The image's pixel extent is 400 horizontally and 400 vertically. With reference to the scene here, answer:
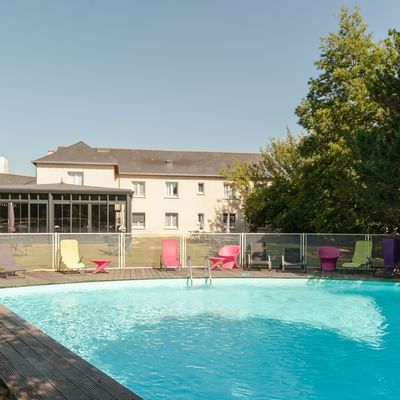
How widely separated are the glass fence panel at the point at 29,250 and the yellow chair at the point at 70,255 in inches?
22.4

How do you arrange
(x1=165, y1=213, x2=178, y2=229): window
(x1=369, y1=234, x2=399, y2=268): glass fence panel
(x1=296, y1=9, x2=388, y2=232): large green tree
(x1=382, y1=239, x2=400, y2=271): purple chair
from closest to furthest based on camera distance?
(x1=382, y1=239, x2=400, y2=271): purple chair, (x1=369, y1=234, x2=399, y2=268): glass fence panel, (x1=296, y1=9, x2=388, y2=232): large green tree, (x1=165, y1=213, x2=178, y2=229): window

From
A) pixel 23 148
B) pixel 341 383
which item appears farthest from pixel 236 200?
pixel 341 383

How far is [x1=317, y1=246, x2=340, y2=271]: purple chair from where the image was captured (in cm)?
1633

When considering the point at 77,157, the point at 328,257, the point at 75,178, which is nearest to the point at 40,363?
the point at 328,257

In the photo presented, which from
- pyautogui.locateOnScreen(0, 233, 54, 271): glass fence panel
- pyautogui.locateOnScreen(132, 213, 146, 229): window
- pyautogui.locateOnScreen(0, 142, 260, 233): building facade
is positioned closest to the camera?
pyautogui.locateOnScreen(0, 233, 54, 271): glass fence panel

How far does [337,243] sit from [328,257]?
0.72 m

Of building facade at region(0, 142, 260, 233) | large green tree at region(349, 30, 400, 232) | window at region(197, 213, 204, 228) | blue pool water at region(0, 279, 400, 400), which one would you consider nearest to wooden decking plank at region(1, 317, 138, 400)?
blue pool water at region(0, 279, 400, 400)

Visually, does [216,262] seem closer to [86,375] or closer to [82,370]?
[82,370]

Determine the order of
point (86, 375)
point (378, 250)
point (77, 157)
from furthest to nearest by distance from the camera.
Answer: point (77, 157), point (378, 250), point (86, 375)

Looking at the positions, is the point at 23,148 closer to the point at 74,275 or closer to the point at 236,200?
the point at 236,200

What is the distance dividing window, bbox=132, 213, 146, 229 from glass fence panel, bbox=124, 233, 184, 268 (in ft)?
73.7

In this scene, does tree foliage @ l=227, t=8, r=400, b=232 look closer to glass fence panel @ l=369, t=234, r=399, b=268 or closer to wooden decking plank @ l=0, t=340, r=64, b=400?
glass fence panel @ l=369, t=234, r=399, b=268

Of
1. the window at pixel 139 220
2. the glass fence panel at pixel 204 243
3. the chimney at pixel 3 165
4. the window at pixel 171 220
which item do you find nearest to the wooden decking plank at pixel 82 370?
the glass fence panel at pixel 204 243

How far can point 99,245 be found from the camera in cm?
1598
